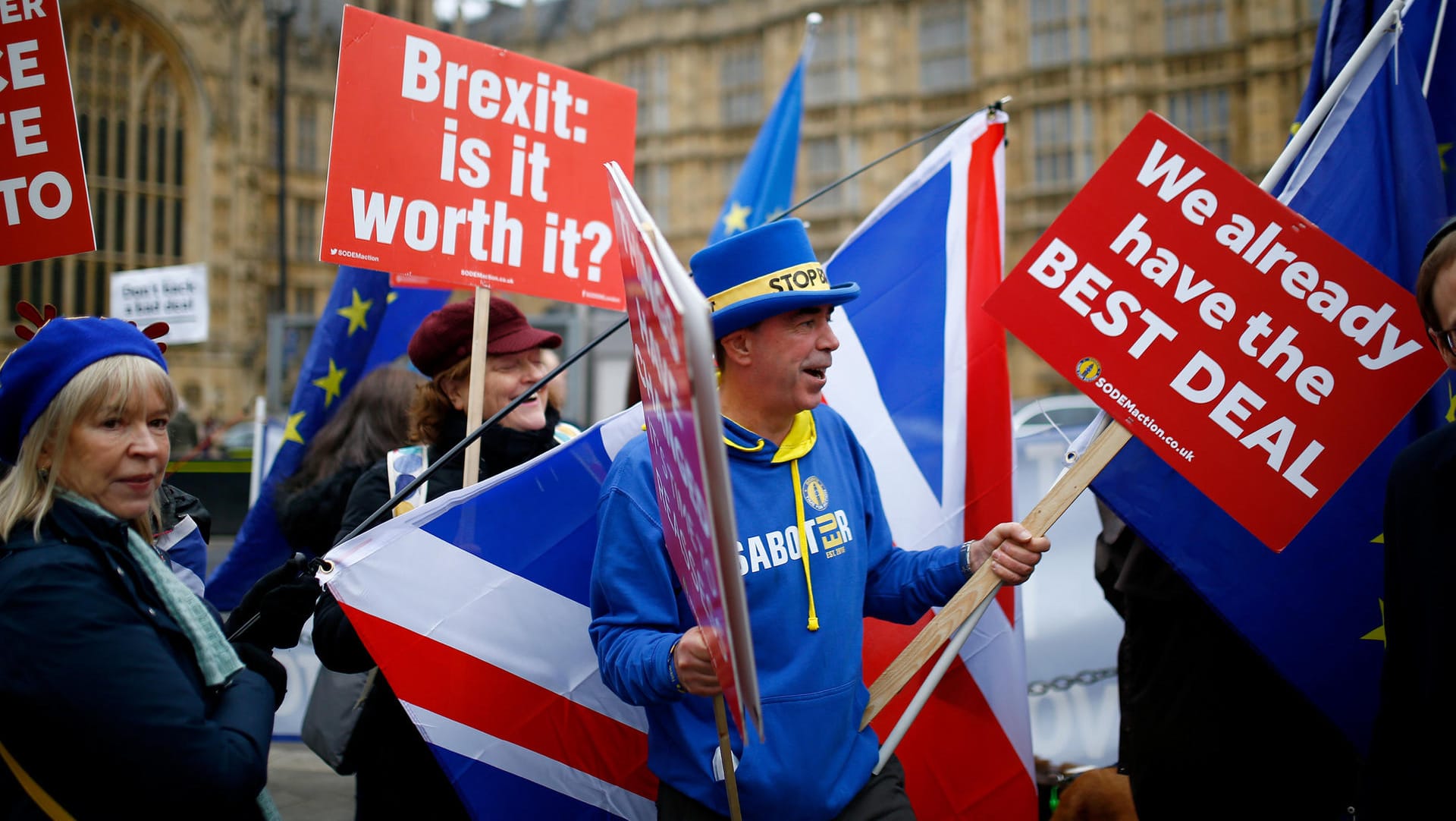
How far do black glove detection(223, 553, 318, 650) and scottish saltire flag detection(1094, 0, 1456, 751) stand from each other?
1767 millimetres

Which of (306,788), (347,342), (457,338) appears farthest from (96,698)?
(306,788)

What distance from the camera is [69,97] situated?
2799mm

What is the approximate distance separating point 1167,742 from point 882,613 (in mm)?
959

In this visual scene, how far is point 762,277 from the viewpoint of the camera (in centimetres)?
209

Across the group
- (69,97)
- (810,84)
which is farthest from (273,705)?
(810,84)

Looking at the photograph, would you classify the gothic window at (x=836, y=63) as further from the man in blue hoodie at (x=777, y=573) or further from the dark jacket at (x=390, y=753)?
the man in blue hoodie at (x=777, y=573)

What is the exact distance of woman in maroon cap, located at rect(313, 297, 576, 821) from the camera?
2.70 m

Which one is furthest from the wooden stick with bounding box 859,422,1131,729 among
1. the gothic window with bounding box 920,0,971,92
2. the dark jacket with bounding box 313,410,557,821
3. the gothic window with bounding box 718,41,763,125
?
the gothic window with bounding box 718,41,763,125

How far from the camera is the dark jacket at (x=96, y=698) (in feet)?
4.70

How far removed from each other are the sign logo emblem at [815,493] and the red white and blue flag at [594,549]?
641mm

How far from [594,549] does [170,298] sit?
9.86 metres

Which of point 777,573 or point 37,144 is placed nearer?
point 777,573

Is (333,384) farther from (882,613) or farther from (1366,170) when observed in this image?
(1366,170)

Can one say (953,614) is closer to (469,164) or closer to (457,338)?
(457,338)
